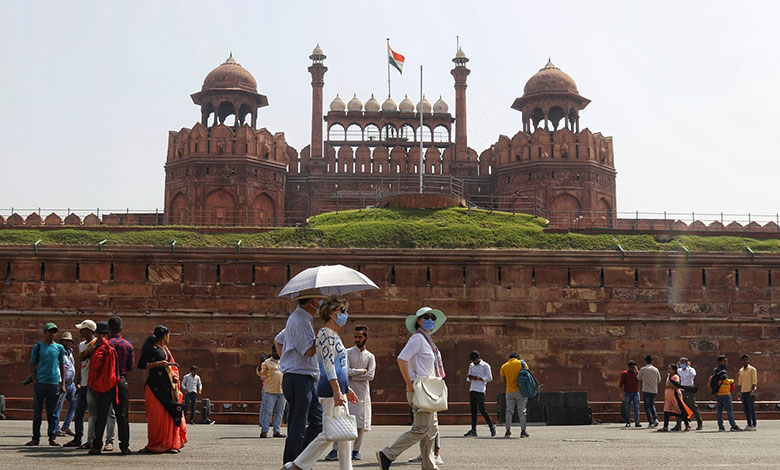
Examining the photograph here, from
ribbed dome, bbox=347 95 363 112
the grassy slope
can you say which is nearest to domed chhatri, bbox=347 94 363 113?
ribbed dome, bbox=347 95 363 112

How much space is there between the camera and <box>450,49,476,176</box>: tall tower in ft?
127

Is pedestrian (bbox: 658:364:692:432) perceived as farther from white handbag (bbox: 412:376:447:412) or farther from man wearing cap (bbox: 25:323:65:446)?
Result: man wearing cap (bbox: 25:323:65:446)

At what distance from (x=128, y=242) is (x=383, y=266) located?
263 inches

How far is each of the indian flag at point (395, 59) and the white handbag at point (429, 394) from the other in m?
30.6

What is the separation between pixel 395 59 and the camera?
38.0m

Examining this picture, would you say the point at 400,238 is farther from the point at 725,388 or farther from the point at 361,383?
the point at 361,383

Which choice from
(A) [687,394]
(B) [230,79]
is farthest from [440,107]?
(A) [687,394]

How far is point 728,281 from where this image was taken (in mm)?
22406

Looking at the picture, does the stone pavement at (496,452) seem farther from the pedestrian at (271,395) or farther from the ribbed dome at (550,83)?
the ribbed dome at (550,83)

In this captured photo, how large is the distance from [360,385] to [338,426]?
276cm

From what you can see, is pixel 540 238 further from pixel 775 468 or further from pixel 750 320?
pixel 775 468

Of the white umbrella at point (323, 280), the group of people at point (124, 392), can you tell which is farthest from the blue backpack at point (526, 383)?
the group of people at point (124, 392)

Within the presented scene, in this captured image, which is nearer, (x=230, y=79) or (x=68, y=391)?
(x=68, y=391)

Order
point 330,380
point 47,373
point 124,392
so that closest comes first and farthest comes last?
point 330,380
point 124,392
point 47,373
